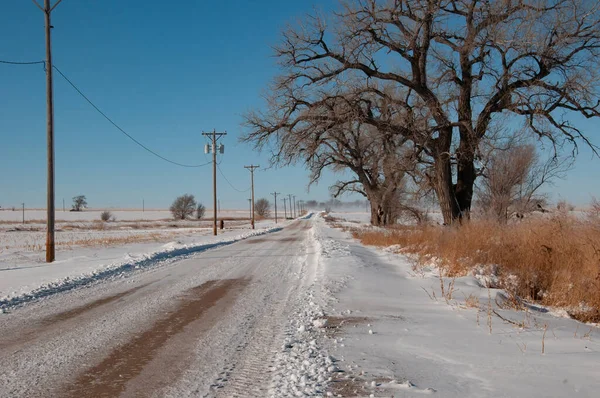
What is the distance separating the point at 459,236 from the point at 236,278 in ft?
19.1

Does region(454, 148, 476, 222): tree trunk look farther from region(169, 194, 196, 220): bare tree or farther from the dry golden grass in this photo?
region(169, 194, 196, 220): bare tree

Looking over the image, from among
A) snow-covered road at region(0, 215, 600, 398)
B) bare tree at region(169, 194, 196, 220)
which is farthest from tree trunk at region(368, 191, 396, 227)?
bare tree at region(169, 194, 196, 220)

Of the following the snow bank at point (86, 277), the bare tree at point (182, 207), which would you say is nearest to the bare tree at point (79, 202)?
the bare tree at point (182, 207)

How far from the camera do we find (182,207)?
381ft

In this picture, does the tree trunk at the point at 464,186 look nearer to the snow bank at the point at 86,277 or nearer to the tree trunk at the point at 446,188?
the tree trunk at the point at 446,188

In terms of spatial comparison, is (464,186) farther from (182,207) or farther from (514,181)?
(182,207)

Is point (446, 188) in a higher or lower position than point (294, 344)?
higher

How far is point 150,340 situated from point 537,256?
7.68 m

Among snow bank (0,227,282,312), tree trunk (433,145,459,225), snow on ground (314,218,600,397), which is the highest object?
tree trunk (433,145,459,225)

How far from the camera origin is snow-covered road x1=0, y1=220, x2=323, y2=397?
379 centimetres

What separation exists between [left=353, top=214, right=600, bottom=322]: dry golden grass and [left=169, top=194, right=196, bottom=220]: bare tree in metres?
108

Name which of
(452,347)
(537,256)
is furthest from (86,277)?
(537,256)

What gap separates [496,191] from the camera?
2320 centimetres

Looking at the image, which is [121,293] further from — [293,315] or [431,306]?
[431,306]
